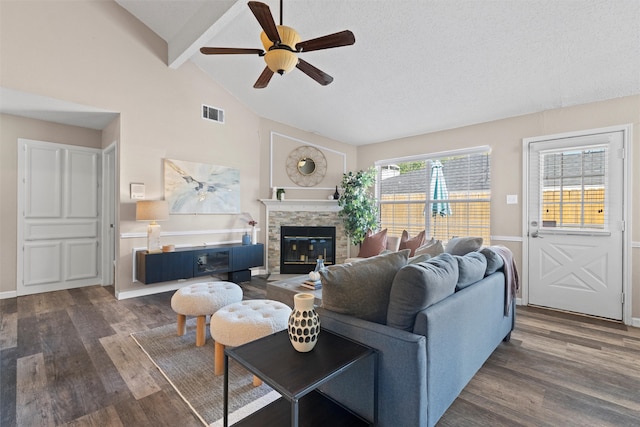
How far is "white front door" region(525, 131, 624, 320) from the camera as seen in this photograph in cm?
329

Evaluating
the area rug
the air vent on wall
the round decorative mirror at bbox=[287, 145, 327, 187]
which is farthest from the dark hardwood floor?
the round decorative mirror at bbox=[287, 145, 327, 187]

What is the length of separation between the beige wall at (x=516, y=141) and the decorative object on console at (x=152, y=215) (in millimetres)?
3918

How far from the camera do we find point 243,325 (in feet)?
6.40

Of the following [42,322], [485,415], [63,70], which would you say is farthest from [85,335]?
[485,415]

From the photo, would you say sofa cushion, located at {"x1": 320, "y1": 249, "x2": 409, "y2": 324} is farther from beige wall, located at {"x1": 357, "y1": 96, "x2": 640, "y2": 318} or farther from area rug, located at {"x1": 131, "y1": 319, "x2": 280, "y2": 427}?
beige wall, located at {"x1": 357, "y1": 96, "x2": 640, "y2": 318}

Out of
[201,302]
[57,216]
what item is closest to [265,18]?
[201,302]

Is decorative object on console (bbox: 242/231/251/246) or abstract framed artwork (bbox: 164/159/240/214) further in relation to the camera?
decorative object on console (bbox: 242/231/251/246)

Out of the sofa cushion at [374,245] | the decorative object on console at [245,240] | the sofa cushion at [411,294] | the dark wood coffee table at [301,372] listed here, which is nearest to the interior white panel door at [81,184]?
the decorative object on console at [245,240]

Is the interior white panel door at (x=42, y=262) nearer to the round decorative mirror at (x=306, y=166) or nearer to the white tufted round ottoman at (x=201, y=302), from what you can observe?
the white tufted round ottoman at (x=201, y=302)

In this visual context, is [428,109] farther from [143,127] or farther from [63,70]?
[63,70]

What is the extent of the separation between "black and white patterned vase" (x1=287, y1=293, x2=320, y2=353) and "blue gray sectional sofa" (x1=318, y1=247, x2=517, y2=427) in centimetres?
23

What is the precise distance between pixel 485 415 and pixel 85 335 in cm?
332

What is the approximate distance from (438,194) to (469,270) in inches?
124

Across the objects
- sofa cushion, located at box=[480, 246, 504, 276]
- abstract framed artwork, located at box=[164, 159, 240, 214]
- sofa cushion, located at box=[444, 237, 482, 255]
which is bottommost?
sofa cushion, located at box=[480, 246, 504, 276]
